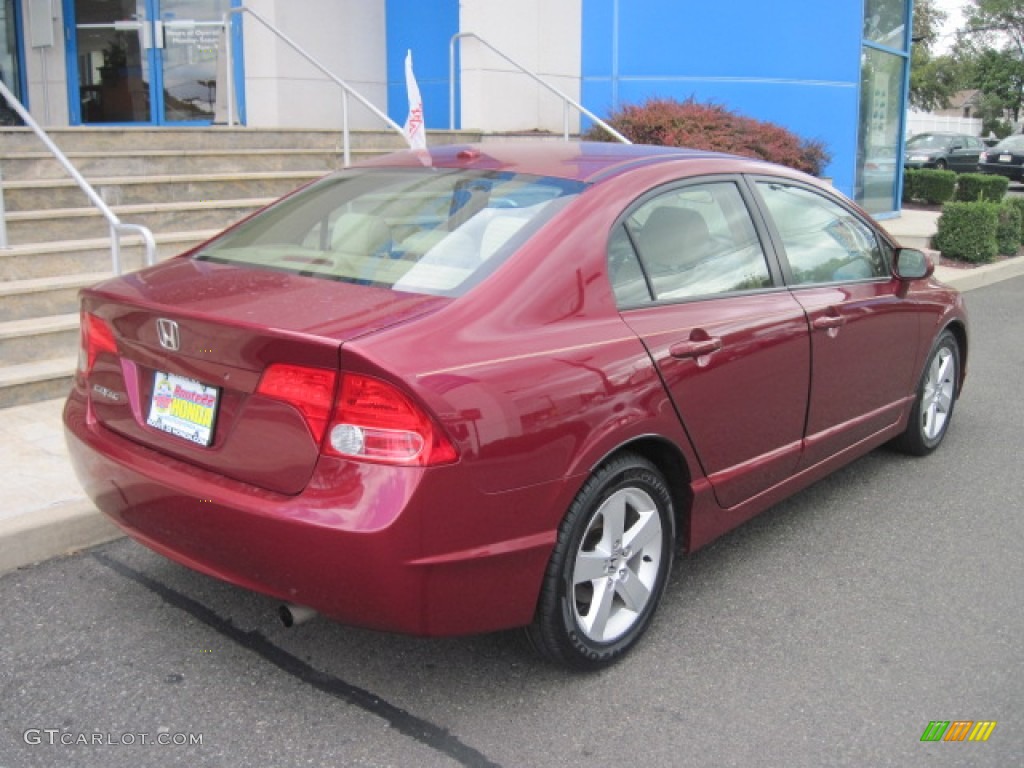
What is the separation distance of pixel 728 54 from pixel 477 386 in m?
12.0

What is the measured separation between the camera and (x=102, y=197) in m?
8.03

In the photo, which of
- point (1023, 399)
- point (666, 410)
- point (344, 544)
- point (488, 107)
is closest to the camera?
point (344, 544)

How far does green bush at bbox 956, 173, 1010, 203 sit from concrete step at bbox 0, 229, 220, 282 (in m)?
12.9

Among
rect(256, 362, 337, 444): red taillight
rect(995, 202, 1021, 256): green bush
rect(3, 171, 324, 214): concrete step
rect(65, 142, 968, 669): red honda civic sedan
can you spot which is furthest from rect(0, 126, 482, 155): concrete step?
rect(995, 202, 1021, 256): green bush

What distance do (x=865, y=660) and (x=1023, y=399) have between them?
161 inches

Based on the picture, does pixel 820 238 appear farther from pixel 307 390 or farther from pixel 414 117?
pixel 414 117

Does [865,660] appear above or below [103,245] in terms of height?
below

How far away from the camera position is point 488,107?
1248 cm

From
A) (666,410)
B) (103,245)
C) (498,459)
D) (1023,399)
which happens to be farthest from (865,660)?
(103,245)

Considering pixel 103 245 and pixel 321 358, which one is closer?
pixel 321 358

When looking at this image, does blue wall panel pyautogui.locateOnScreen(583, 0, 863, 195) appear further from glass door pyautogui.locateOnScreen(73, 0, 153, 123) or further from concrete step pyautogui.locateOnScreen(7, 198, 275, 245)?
concrete step pyautogui.locateOnScreen(7, 198, 275, 245)

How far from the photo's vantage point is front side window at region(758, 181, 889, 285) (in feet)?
14.0

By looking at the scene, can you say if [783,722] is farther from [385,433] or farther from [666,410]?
[385,433]

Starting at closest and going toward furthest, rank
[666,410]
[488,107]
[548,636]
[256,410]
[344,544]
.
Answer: [344,544] → [256,410] → [548,636] → [666,410] → [488,107]
